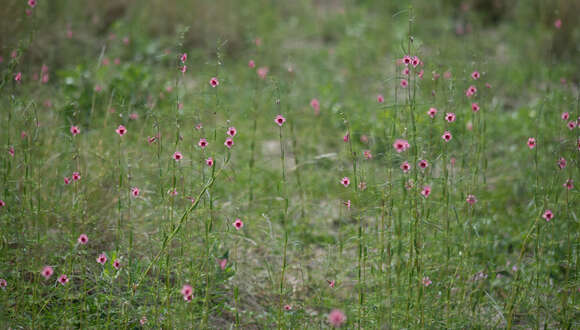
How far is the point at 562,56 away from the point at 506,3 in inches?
Answer: 51.6

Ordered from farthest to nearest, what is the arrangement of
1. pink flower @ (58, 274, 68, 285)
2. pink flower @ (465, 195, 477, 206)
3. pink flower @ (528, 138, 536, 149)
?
pink flower @ (528, 138, 536, 149)
pink flower @ (465, 195, 477, 206)
pink flower @ (58, 274, 68, 285)

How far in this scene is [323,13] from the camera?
6.70 m

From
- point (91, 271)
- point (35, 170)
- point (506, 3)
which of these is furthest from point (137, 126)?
point (506, 3)

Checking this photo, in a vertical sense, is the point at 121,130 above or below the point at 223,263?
above

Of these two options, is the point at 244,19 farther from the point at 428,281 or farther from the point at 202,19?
the point at 428,281

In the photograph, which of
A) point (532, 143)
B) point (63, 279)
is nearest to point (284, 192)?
point (63, 279)

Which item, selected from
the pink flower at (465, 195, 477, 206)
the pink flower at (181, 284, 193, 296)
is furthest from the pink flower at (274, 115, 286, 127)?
the pink flower at (465, 195, 477, 206)

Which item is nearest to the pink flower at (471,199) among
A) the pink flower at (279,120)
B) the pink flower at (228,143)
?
the pink flower at (279,120)

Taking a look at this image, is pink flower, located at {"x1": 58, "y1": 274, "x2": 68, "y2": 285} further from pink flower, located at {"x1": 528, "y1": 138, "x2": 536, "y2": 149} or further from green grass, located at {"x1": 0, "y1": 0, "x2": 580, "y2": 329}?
pink flower, located at {"x1": 528, "y1": 138, "x2": 536, "y2": 149}

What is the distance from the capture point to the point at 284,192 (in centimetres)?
211

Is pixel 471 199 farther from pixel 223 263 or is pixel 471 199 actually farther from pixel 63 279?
pixel 63 279

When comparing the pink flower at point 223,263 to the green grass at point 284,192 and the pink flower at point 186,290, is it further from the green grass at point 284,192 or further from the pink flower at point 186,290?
the pink flower at point 186,290

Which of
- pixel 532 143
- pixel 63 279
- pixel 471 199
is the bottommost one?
pixel 63 279

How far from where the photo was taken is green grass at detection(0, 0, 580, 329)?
2051mm
